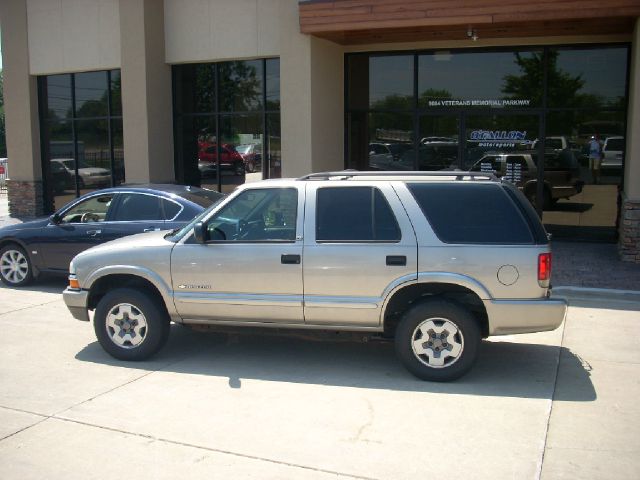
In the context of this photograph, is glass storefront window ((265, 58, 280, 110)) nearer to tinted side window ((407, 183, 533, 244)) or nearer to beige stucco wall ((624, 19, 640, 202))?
beige stucco wall ((624, 19, 640, 202))

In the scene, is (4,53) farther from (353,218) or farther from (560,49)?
(353,218)

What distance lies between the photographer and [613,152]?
13.7 m

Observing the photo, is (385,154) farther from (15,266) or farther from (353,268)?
(353,268)

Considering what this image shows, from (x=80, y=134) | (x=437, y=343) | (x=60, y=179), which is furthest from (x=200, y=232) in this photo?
(x=60, y=179)

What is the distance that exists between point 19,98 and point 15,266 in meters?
9.40

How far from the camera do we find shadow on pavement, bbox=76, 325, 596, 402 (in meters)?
6.42

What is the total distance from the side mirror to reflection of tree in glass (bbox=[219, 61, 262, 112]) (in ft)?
31.2

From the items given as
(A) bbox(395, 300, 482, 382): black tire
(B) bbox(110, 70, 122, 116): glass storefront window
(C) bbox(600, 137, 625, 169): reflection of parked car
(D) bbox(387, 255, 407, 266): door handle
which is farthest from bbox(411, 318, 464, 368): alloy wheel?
(B) bbox(110, 70, 122, 116): glass storefront window

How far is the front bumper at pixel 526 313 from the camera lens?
6293mm

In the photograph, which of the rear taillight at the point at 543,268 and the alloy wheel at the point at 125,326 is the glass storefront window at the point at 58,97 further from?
the rear taillight at the point at 543,268

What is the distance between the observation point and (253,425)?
553cm

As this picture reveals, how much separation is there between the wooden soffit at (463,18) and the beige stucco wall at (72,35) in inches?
234

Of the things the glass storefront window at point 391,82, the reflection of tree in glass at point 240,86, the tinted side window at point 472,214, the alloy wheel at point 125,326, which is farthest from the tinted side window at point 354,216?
the reflection of tree in glass at point 240,86

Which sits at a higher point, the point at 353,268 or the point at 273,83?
the point at 273,83
